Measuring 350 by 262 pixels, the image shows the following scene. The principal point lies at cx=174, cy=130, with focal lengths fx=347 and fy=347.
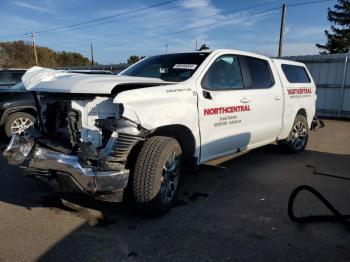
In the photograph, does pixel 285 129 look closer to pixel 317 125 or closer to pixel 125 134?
pixel 317 125

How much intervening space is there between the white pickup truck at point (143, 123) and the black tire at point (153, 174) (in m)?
0.01

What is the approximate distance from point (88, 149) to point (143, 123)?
1.89ft

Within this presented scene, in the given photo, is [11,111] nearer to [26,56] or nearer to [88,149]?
[88,149]

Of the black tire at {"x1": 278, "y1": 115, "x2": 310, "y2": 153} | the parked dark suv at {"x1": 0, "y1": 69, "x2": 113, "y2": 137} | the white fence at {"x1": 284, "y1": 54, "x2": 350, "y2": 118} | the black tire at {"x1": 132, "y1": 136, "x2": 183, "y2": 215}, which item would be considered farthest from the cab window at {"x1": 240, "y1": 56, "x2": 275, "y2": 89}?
the white fence at {"x1": 284, "y1": 54, "x2": 350, "y2": 118}

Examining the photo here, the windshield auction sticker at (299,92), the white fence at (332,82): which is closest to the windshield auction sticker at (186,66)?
the windshield auction sticker at (299,92)

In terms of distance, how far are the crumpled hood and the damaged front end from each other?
15cm

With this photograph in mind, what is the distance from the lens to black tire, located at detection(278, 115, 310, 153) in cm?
658

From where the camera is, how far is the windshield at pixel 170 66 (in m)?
4.43

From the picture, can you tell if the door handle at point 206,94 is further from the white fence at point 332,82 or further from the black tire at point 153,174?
the white fence at point 332,82

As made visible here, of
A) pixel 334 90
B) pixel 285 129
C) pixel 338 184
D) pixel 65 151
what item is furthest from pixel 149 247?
pixel 334 90

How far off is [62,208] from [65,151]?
96 centimetres

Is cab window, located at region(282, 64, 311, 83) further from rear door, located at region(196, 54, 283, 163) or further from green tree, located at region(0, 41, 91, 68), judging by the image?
green tree, located at region(0, 41, 91, 68)

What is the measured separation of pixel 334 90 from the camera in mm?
13234

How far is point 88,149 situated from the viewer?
10.7 ft
